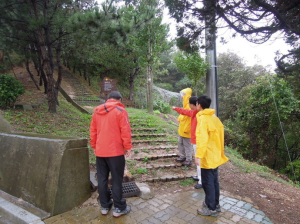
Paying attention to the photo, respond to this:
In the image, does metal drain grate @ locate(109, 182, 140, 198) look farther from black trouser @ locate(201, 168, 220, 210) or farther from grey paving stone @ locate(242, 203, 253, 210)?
grey paving stone @ locate(242, 203, 253, 210)

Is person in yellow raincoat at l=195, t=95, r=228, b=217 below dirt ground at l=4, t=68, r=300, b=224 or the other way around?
the other way around

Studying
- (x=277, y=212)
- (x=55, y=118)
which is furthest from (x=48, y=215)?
(x=55, y=118)

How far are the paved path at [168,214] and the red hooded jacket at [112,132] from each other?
93 centimetres

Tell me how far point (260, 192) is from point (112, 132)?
325 cm

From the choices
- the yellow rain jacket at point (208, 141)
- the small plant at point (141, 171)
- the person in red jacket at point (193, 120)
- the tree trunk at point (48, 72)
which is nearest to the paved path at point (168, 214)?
the person in red jacket at point (193, 120)

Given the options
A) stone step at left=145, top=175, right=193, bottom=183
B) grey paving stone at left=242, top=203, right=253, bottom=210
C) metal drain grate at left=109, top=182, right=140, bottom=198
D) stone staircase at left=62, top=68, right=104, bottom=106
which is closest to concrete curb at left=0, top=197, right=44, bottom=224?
metal drain grate at left=109, top=182, right=140, bottom=198

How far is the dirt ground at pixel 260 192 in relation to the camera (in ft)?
10.4

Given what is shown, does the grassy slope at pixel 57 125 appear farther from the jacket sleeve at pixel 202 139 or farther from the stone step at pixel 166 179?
the jacket sleeve at pixel 202 139

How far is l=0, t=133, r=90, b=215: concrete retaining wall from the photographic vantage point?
9.29 ft

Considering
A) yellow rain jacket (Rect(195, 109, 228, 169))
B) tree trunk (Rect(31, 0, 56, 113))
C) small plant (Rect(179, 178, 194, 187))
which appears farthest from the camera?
tree trunk (Rect(31, 0, 56, 113))

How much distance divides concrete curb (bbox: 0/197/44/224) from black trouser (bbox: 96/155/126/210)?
2.86ft

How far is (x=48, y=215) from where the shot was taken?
2.77m

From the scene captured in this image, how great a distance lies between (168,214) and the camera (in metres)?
2.94

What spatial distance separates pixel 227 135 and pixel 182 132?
20.3 ft
